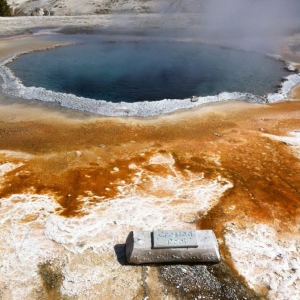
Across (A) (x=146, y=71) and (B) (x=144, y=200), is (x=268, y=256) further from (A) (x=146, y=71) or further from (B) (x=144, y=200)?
(A) (x=146, y=71)

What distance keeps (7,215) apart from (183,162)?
334cm

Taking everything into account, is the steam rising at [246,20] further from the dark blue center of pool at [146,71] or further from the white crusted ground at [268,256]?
the white crusted ground at [268,256]

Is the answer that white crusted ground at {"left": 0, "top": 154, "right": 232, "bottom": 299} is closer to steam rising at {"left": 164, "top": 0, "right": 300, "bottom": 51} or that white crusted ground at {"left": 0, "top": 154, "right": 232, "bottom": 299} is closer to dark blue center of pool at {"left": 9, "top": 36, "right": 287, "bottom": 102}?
dark blue center of pool at {"left": 9, "top": 36, "right": 287, "bottom": 102}

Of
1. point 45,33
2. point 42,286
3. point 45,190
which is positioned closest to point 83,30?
point 45,33

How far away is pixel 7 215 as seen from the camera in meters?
4.89

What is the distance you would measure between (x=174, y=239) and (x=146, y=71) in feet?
30.3

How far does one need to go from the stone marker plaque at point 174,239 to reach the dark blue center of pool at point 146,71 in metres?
6.14

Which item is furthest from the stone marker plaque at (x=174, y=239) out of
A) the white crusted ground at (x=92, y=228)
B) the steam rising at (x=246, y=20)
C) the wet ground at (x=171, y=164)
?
the steam rising at (x=246, y=20)

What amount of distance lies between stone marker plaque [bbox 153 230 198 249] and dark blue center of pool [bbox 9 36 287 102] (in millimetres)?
6138

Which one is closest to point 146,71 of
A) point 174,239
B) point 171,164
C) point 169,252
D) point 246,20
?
point 171,164

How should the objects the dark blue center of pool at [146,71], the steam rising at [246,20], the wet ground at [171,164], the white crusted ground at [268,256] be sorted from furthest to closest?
the steam rising at [246,20]
the dark blue center of pool at [146,71]
the wet ground at [171,164]
the white crusted ground at [268,256]

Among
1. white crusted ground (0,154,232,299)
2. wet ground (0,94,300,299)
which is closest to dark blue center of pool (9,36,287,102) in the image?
wet ground (0,94,300,299)

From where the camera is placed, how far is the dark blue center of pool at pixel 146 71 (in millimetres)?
10484

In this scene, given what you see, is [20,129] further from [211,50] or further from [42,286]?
[211,50]
